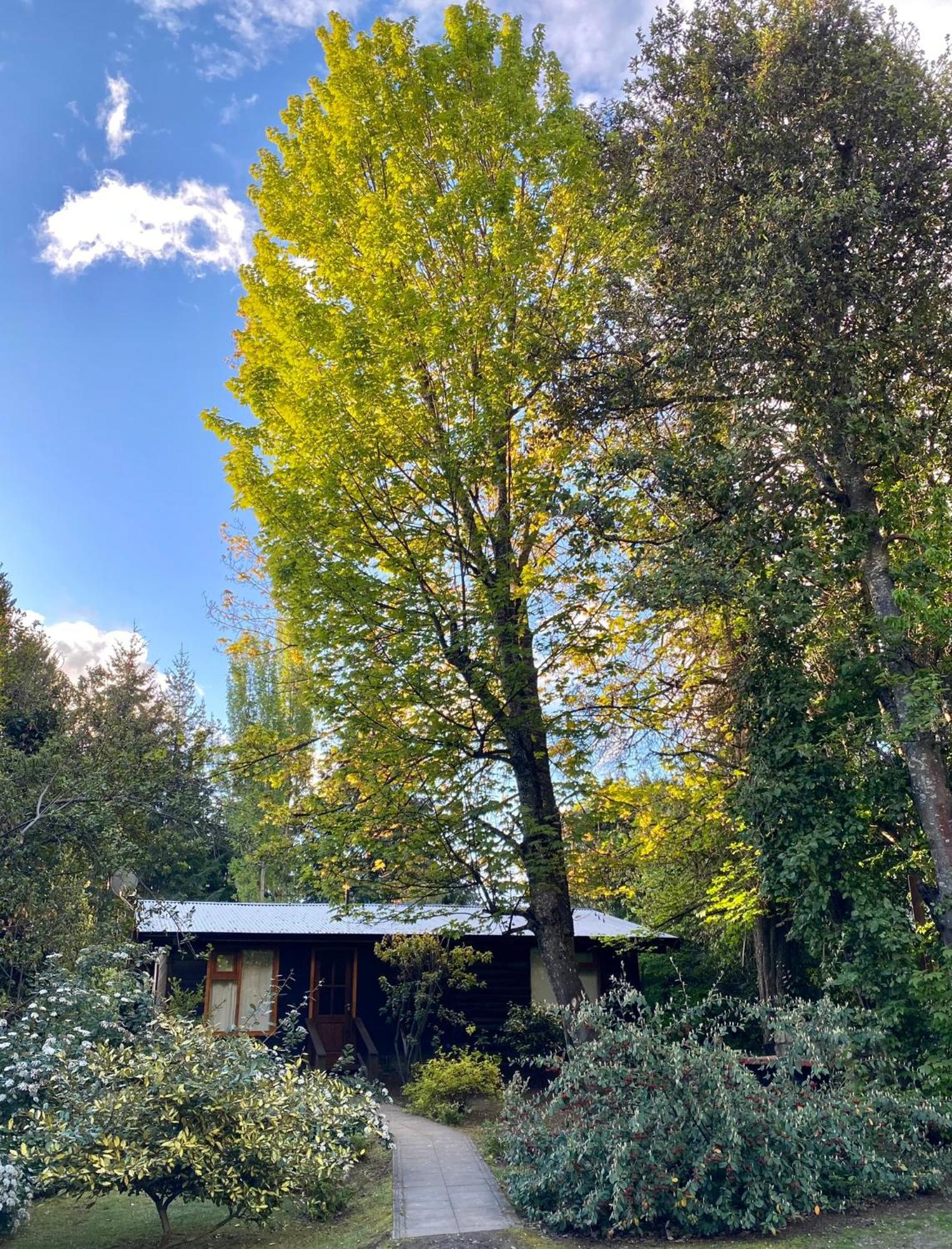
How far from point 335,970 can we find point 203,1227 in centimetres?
1049

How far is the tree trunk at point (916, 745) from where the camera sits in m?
8.38

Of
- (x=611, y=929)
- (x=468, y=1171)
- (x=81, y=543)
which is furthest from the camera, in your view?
(x=611, y=929)

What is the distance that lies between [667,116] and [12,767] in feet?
35.7

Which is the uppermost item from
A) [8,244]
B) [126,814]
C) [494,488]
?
[8,244]

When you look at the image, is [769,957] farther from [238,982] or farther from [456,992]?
[238,982]

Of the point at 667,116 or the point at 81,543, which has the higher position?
the point at 667,116

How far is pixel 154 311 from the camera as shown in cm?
1266

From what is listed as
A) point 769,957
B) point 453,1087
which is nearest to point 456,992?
point 453,1087

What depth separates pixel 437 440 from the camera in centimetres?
997

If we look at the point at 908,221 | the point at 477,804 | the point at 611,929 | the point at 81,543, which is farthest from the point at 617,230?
the point at 611,929

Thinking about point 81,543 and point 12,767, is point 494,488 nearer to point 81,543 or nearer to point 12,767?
point 12,767

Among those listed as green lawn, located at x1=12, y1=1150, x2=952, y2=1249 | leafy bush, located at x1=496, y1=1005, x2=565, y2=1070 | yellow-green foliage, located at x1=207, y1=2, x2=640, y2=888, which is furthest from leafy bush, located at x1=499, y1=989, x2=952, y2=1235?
leafy bush, located at x1=496, y1=1005, x2=565, y2=1070

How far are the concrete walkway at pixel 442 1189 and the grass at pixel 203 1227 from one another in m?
0.16

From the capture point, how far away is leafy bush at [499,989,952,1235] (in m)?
5.56
